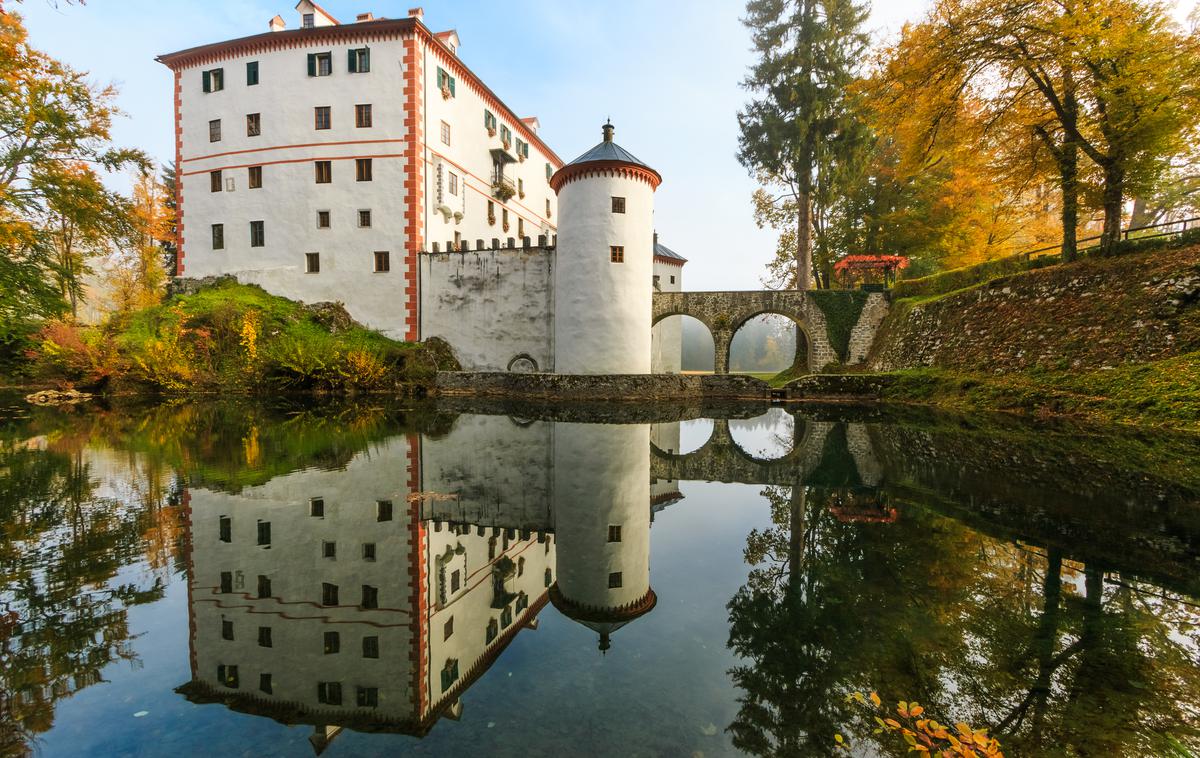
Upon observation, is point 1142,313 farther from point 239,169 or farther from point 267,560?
point 239,169

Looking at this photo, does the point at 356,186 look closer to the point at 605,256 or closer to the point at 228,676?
the point at 605,256

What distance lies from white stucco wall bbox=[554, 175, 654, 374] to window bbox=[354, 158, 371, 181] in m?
10.6

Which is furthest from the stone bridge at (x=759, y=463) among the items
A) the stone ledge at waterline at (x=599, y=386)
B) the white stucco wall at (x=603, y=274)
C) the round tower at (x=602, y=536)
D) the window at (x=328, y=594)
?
the white stucco wall at (x=603, y=274)

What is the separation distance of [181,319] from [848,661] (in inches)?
1060

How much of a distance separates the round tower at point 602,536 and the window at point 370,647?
3.95 feet

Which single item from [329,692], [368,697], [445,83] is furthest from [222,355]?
[368,697]

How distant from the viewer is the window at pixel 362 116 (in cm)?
2398

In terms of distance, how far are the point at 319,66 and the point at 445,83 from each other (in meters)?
5.81

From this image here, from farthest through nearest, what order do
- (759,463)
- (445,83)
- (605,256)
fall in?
(445,83) < (605,256) < (759,463)

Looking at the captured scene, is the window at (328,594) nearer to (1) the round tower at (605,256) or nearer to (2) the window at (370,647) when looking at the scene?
(2) the window at (370,647)

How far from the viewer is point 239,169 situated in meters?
25.2

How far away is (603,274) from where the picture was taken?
64.6ft

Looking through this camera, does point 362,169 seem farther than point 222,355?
Yes

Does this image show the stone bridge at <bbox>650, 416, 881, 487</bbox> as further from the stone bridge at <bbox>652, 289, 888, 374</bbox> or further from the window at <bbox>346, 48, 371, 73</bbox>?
the window at <bbox>346, 48, 371, 73</bbox>
